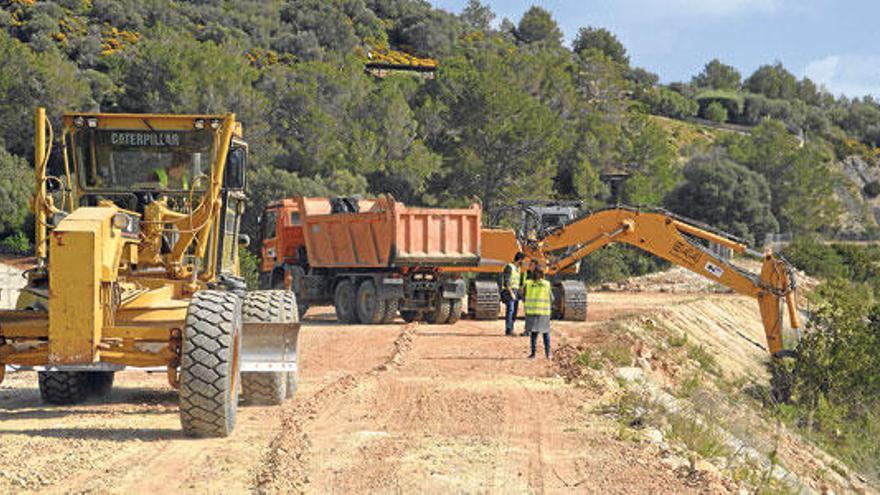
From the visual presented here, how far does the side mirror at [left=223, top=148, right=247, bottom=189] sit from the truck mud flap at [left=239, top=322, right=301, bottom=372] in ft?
5.18

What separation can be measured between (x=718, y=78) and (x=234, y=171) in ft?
450

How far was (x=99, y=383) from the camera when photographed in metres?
13.4

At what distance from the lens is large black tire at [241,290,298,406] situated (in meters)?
12.5

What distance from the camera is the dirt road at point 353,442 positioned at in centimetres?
916

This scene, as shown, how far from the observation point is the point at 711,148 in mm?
88438

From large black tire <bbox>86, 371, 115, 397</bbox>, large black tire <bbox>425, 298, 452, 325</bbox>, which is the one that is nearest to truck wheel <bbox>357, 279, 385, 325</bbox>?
large black tire <bbox>425, 298, 452, 325</bbox>

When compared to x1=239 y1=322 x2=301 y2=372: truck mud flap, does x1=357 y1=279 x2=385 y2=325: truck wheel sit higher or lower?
lower

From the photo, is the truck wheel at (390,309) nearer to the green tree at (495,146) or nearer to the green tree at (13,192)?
the green tree at (13,192)

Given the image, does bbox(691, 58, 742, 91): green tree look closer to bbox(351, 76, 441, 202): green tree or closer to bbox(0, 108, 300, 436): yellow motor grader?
bbox(351, 76, 441, 202): green tree

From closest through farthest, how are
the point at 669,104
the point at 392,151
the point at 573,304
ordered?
the point at 573,304 → the point at 392,151 → the point at 669,104

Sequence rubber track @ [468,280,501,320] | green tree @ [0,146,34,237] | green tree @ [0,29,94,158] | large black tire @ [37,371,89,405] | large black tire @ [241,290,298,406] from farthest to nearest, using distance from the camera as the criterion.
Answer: green tree @ [0,29,94,158] < green tree @ [0,146,34,237] < rubber track @ [468,280,501,320] < large black tire @ [37,371,89,405] < large black tire @ [241,290,298,406]

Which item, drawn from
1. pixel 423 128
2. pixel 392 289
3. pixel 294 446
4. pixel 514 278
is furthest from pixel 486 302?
pixel 423 128

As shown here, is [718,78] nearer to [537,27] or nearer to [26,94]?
[537,27]

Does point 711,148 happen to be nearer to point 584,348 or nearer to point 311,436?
point 584,348
